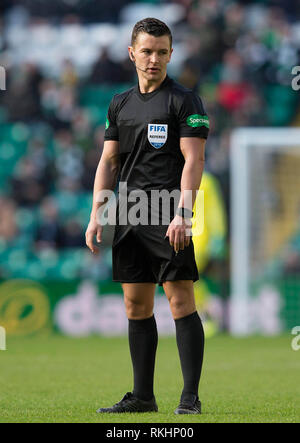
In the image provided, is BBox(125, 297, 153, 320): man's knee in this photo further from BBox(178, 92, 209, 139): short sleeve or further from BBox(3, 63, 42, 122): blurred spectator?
BBox(3, 63, 42, 122): blurred spectator

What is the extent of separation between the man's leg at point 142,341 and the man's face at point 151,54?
112 cm

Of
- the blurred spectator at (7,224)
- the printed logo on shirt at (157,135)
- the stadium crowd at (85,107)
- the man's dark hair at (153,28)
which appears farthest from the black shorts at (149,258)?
the blurred spectator at (7,224)

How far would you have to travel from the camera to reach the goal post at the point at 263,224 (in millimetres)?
11898

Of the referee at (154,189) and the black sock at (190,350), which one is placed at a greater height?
the referee at (154,189)

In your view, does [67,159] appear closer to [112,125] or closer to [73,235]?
[73,235]

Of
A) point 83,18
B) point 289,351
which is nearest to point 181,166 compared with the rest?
point 289,351

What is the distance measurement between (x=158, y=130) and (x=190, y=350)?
114cm

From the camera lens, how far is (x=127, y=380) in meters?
6.87

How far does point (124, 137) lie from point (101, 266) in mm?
7604

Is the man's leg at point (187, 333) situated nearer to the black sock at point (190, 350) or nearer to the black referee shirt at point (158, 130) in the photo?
the black sock at point (190, 350)

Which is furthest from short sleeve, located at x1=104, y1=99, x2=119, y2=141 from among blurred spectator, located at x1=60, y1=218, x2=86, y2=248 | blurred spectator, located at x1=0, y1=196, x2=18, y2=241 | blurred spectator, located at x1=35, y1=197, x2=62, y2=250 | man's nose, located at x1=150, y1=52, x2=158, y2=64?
blurred spectator, located at x1=0, y1=196, x2=18, y2=241

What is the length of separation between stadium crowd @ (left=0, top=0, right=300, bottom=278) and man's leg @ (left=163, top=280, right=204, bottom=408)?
7653 millimetres

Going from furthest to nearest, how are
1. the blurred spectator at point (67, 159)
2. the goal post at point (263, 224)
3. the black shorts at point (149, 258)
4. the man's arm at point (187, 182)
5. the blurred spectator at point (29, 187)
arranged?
1. the blurred spectator at point (67, 159)
2. the blurred spectator at point (29, 187)
3. the goal post at point (263, 224)
4. the black shorts at point (149, 258)
5. the man's arm at point (187, 182)

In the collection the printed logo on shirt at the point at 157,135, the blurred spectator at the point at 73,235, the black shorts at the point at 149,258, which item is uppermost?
the printed logo on shirt at the point at 157,135
